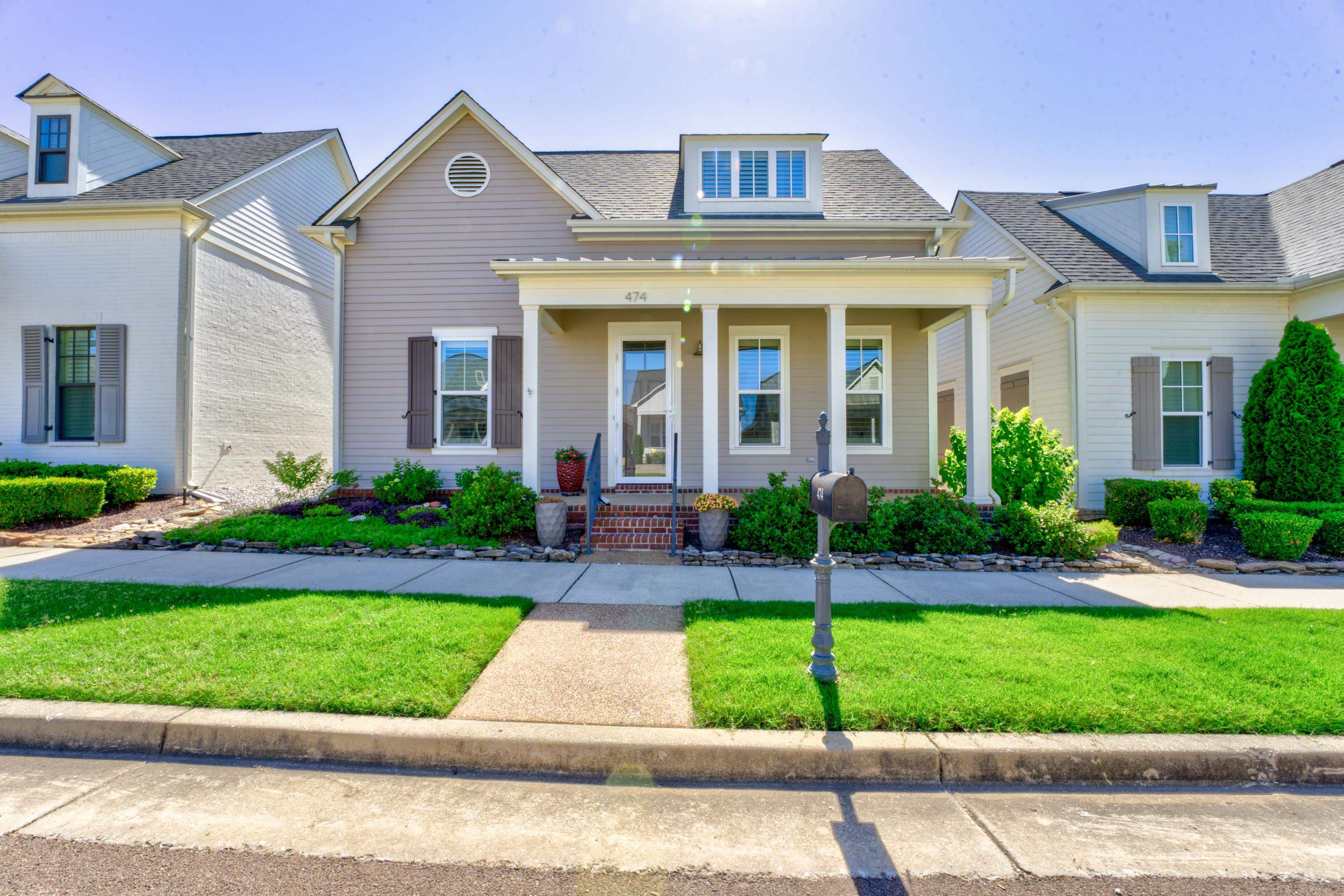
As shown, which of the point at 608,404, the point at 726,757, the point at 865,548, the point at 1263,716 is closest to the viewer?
the point at 726,757

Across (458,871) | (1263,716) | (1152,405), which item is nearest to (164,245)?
(458,871)

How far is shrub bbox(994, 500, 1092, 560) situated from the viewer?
7.18m

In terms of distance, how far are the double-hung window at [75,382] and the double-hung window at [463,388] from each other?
20.0 ft

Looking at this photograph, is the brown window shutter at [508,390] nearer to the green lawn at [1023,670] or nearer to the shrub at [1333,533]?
the green lawn at [1023,670]

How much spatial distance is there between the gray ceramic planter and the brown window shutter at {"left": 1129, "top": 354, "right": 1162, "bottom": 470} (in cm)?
942

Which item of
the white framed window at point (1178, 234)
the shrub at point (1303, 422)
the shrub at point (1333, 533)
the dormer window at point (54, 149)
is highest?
the dormer window at point (54, 149)

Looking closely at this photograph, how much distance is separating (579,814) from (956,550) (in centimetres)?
603

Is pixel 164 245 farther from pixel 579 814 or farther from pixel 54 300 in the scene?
pixel 579 814

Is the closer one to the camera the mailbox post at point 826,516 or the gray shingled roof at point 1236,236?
the mailbox post at point 826,516

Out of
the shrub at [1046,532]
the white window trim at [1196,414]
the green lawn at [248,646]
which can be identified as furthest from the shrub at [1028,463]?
the green lawn at [248,646]

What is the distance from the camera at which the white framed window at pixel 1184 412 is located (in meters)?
Result: 10.1

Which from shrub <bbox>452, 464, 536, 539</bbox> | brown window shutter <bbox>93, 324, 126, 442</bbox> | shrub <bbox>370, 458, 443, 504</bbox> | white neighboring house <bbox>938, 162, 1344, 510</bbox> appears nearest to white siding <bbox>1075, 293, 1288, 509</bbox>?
white neighboring house <bbox>938, 162, 1344, 510</bbox>

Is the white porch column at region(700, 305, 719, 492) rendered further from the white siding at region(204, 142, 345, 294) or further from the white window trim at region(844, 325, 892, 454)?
the white siding at region(204, 142, 345, 294)

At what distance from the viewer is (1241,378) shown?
10031mm
